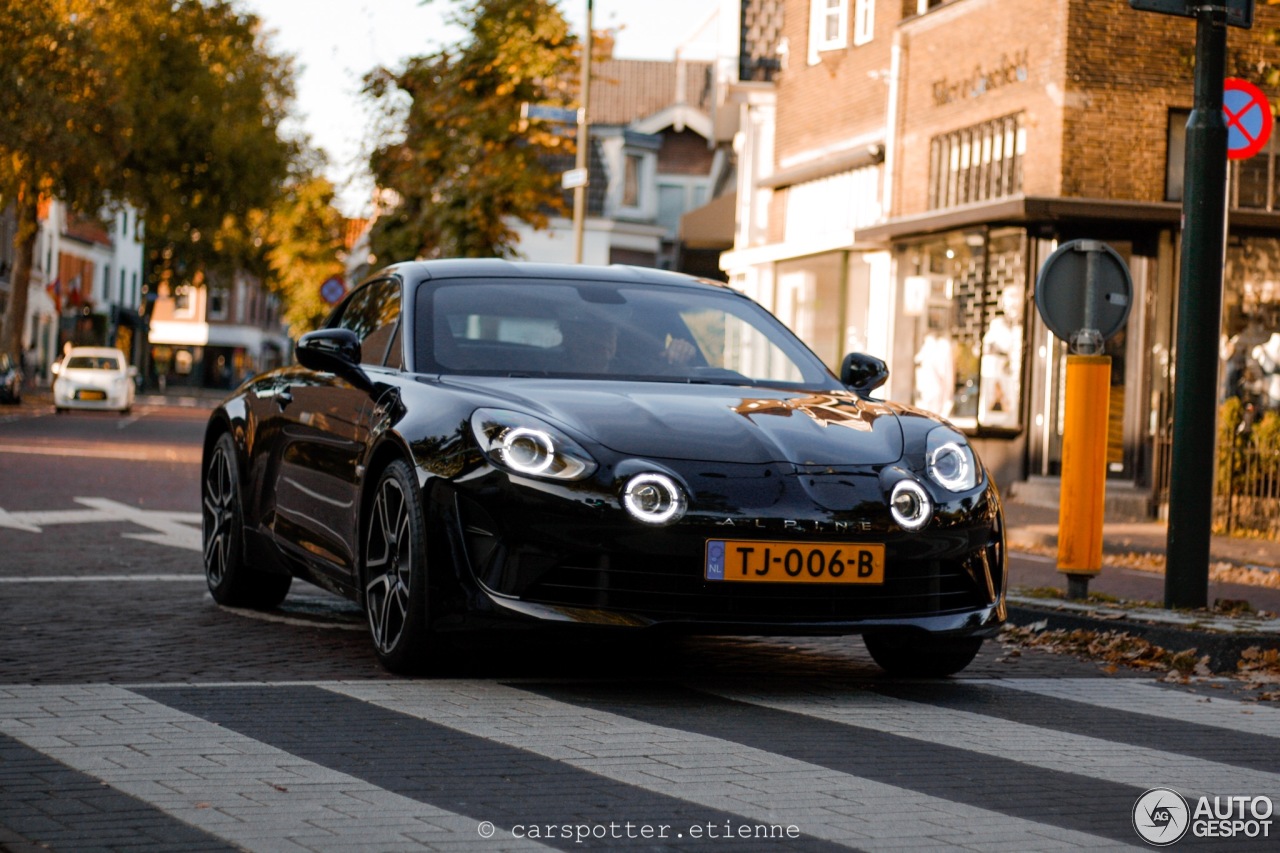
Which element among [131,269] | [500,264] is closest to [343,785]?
[500,264]

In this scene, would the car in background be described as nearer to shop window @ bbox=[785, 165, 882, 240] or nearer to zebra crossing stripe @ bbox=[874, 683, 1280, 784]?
shop window @ bbox=[785, 165, 882, 240]

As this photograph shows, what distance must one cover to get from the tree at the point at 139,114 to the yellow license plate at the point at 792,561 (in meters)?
35.0

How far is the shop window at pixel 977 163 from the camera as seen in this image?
22797 millimetres

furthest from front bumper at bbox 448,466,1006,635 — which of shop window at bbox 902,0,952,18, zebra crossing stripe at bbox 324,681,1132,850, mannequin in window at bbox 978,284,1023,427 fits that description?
shop window at bbox 902,0,952,18

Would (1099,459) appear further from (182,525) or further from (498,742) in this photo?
(182,525)

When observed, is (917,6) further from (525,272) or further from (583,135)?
(525,272)

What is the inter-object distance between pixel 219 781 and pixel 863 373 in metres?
3.58

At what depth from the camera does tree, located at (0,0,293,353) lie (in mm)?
39250

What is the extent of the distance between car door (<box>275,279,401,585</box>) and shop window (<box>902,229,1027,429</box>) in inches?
599

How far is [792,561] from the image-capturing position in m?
6.18

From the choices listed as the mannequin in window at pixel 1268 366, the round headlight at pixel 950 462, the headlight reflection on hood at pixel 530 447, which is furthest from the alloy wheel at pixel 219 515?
the mannequin in window at pixel 1268 366

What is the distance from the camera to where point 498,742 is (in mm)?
5371

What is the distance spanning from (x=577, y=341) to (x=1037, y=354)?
51.8 ft

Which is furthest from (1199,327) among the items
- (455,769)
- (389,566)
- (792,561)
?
(455,769)
